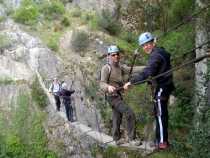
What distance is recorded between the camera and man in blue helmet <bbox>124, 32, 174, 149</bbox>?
27.3ft

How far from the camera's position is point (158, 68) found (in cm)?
846

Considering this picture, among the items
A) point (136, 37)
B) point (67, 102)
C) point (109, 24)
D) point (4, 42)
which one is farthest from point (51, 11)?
point (67, 102)

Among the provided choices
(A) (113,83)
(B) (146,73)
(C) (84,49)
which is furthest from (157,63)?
(C) (84,49)

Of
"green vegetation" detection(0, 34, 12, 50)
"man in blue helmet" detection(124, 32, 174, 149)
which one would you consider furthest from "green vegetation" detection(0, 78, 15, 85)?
"man in blue helmet" detection(124, 32, 174, 149)

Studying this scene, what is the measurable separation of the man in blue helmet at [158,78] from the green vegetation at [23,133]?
861 cm

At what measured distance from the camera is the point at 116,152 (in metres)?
10.1

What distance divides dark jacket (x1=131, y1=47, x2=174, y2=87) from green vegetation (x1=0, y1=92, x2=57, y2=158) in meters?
8.98

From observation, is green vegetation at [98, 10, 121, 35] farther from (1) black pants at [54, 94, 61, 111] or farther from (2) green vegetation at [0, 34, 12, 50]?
(1) black pants at [54, 94, 61, 111]

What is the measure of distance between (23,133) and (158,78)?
34.2 feet

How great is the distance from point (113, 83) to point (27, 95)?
32.8 ft

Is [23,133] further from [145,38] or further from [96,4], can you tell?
[145,38]

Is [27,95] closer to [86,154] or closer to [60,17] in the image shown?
[86,154]

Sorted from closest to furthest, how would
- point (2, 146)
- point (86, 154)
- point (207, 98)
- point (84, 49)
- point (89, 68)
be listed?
1. point (207, 98)
2. point (86, 154)
3. point (2, 146)
4. point (89, 68)
5. point (84, 49)

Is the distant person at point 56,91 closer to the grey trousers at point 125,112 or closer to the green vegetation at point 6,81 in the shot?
the green vegetation at point 6,81
